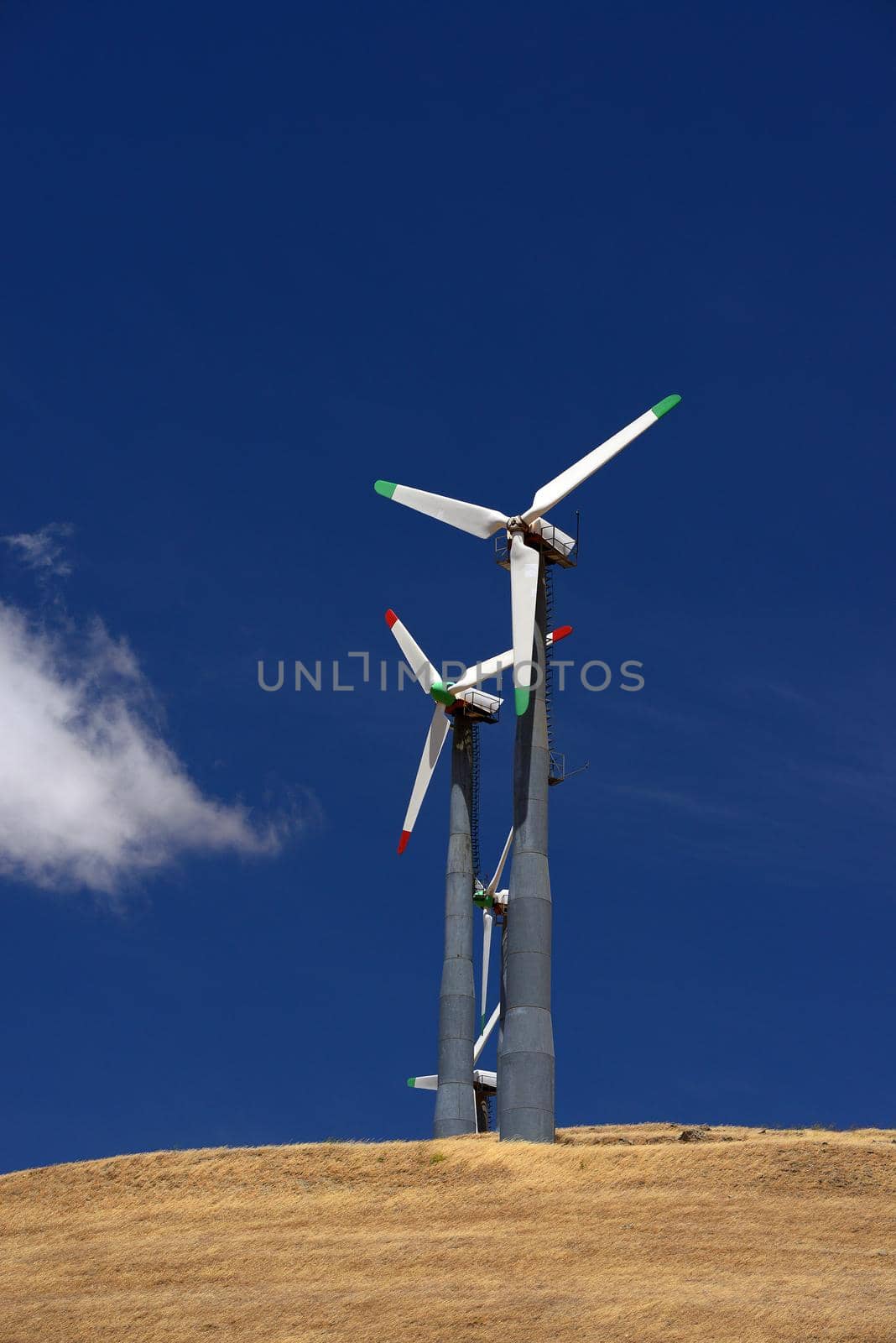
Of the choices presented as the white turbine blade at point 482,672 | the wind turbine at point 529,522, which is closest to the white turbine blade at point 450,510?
the wind turbine at point 529,522

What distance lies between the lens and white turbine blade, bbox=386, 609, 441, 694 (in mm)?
74188

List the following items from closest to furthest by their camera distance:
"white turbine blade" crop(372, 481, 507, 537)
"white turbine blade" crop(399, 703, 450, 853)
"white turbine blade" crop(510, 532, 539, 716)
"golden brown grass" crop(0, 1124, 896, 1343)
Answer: "golden brown grass" crop(0, 1124, 896, 1343), "white turbine blade" crop(510, 532, 539, 716), "white turbine blade" crop(372, 481, 507, 537), "white turbine blade" crop(399, 703, 450, 853)

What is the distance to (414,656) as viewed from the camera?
74.9m

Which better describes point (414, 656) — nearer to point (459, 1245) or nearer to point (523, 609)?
point (523, 609)

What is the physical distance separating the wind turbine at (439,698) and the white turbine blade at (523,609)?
2172 centimetres

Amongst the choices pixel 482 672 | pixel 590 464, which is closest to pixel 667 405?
pixel 590 464

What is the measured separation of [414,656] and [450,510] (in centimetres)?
A: 2128

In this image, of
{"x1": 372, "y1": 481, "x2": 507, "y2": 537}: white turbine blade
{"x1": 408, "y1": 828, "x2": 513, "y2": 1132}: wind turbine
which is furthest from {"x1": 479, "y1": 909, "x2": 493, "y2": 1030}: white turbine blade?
{"x1": 372, "y1": 481, "x2": 507, "y2": 537}: white turbine blade

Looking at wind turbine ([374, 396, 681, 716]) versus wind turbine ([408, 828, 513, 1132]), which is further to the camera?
wind turbine ([408, 828, 513, 1132])

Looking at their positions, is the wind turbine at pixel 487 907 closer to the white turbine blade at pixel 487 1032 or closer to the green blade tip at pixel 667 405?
the white turbine blade at pixel 487 1032

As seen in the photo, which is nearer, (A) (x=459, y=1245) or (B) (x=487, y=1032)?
(A) (x=459, y=1245)

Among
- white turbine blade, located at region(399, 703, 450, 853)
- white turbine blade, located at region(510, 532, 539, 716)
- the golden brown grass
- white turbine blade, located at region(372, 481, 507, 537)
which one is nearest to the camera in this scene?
the golden brown grass

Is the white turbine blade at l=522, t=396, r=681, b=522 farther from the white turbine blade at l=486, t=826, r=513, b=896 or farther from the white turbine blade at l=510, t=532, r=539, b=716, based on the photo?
the white turbine blade at l=486, t=826, r=513, b=896

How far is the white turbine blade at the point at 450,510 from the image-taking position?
53.2 m
